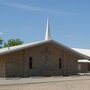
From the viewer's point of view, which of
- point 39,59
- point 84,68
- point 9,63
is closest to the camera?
point 9,63

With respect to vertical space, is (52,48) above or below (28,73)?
above

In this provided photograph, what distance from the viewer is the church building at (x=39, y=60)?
1463 inches

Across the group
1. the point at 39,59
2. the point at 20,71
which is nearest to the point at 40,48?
the point at 39,59

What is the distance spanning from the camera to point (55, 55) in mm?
42094

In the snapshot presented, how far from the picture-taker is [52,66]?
4184cm

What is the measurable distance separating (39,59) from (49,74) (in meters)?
2.46

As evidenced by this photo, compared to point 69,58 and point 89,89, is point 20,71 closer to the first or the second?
point 69,58

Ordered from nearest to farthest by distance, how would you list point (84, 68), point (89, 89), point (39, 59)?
point (89, 89) < point (39, 59) < point (84, 68)

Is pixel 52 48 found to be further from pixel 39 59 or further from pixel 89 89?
pixel 89 89

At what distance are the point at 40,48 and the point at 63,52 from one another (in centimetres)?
397

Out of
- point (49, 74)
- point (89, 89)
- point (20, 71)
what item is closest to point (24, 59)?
point (20, 71)

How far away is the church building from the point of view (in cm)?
3716

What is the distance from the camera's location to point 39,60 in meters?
40.2

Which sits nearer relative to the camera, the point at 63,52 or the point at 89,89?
the point at 89,89
